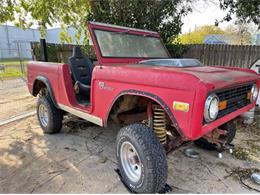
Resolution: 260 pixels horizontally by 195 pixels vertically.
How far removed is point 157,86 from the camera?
1.83 metres

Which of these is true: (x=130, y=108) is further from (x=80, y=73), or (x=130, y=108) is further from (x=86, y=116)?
(x=80, y=73)

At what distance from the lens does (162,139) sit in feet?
7.47

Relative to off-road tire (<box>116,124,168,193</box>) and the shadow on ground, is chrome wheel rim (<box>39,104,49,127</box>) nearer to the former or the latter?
the shadow on ground

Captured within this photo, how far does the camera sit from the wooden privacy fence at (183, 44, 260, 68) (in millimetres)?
5832

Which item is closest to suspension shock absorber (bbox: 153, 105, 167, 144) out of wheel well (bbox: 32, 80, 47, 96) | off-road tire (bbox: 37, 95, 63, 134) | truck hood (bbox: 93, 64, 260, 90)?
truck hood (bbox: 93, 64, 260, 90)

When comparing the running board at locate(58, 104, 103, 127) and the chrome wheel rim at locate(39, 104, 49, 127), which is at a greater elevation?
the running board at locate(58, 104, 103, 127)

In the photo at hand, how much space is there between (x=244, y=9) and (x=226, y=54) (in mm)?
1294

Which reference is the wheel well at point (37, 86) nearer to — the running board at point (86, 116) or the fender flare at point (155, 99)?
the running board at point (86, 116)

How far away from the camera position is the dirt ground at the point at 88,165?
231 cm

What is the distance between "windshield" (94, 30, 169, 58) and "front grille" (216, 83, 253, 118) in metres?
1.48

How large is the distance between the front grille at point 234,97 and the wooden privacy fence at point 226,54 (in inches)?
159

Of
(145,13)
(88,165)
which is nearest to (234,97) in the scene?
(88,165)

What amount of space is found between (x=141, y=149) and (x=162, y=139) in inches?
15.5

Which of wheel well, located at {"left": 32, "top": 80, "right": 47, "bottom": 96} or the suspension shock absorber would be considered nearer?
the suspension shock absorber
